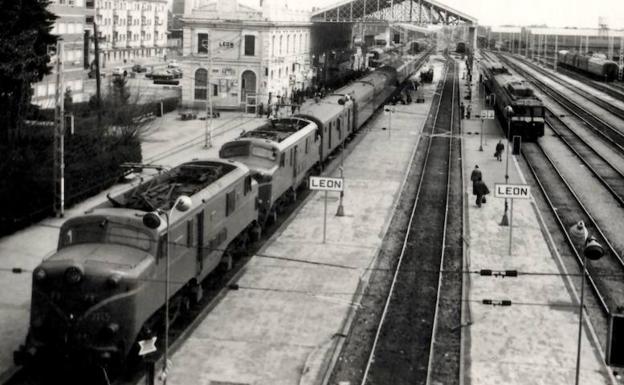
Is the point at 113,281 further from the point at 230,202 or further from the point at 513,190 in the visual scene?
the point at 513,190

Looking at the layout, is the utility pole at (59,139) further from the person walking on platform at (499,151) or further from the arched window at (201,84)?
the arched window at (201,84)

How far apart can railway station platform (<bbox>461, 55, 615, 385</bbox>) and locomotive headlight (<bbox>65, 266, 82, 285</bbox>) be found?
8.04m

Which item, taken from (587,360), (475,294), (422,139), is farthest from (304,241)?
(422,139)

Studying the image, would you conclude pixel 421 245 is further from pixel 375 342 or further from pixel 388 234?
pixel 375 342

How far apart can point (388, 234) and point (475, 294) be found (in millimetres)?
6684

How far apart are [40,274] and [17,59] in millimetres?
20036

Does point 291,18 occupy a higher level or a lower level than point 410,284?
higher

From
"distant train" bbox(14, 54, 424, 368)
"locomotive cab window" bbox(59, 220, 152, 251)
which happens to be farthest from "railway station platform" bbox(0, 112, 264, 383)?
"locomotive cab window" bbox(59, 220, 152, 251)

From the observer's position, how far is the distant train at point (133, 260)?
565 inches

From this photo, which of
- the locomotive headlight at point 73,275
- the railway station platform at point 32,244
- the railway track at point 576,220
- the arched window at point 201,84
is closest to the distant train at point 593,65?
the railway track at point 576,220

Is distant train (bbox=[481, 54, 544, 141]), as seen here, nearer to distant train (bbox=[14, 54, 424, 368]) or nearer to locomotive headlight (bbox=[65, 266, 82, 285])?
distant train (bbox=[14, 54, 424, 368])

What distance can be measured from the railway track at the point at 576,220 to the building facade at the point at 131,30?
75410 millimetres

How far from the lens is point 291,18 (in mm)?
73812

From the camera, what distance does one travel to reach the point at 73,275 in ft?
46.4
